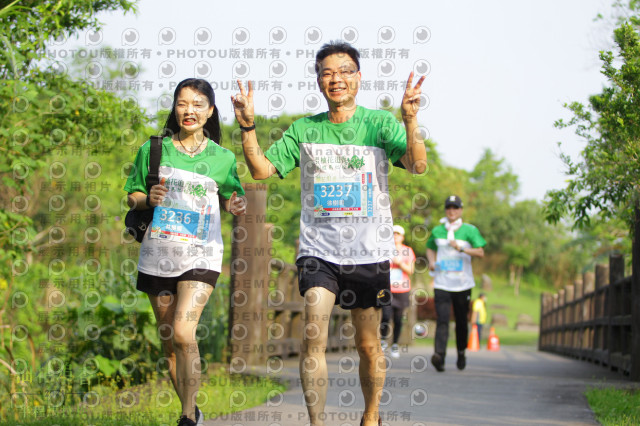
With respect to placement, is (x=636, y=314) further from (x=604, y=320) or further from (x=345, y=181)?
(x=345, y=181)

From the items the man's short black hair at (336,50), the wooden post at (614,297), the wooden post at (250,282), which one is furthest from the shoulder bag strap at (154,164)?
the wooden post at (614,297)

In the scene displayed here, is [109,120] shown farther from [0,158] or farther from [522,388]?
[522,388]

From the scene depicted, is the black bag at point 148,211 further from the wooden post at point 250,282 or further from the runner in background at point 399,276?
the runner in background at point 399,276

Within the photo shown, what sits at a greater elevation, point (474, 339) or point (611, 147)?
point (611, 147)

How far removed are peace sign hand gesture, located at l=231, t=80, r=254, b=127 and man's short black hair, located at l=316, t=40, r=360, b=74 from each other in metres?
0.65

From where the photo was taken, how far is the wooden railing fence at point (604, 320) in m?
10.0

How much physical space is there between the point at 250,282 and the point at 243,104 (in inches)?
201

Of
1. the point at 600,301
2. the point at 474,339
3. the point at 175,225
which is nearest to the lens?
the point at 175,225

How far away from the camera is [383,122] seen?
4652 mm

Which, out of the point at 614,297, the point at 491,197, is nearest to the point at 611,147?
the point at 614,297

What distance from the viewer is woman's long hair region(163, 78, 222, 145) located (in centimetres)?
493

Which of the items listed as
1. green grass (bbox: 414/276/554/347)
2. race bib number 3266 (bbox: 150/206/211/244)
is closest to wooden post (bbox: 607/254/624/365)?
race bib number 3266 (bbox: 150/206/211/244)

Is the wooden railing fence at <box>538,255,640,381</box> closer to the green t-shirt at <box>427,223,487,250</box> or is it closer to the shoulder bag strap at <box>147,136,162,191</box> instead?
the green t-shirt at <box>427,223,487,250</box>

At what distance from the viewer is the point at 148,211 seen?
4.83 meters
